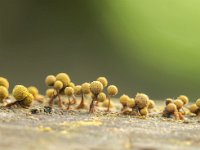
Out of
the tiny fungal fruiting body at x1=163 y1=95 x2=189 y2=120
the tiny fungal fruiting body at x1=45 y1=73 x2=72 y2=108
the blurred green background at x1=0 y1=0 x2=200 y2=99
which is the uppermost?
the blurred green background at x1=0 y1=0 x2=200 y2=99

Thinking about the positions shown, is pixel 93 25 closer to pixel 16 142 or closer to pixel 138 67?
pixel 138 67

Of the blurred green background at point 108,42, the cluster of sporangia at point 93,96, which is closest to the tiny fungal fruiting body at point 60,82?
the cluster of sporangia at point 93,96

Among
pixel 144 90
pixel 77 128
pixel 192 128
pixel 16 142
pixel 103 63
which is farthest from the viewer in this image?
pixel 103 63

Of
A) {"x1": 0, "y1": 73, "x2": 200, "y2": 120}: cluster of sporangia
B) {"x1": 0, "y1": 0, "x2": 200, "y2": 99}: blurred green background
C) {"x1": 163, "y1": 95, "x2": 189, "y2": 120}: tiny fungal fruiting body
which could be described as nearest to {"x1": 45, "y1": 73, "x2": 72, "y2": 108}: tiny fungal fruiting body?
{"x1": 0, "y1": 73, "x2": 200, "y2": 120}: cluster of sporangia

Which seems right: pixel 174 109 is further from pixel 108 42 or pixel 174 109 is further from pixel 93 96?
pixel 108 42

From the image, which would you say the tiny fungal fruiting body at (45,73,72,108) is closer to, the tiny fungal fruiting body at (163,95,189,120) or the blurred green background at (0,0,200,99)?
the tiny fungal fruiting body at (163,95,189,120)

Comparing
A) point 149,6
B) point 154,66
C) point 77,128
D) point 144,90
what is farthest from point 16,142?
point 149,6

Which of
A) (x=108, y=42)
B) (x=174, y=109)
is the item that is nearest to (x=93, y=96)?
(x=174, y=109)

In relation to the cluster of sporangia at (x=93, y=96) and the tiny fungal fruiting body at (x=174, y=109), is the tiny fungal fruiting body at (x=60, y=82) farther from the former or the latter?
the tiny fungal fruiting body at (x=174, y=109)

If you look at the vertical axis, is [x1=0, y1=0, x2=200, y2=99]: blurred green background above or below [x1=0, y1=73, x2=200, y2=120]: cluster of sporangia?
above

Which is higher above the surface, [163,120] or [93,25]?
[93,25]
